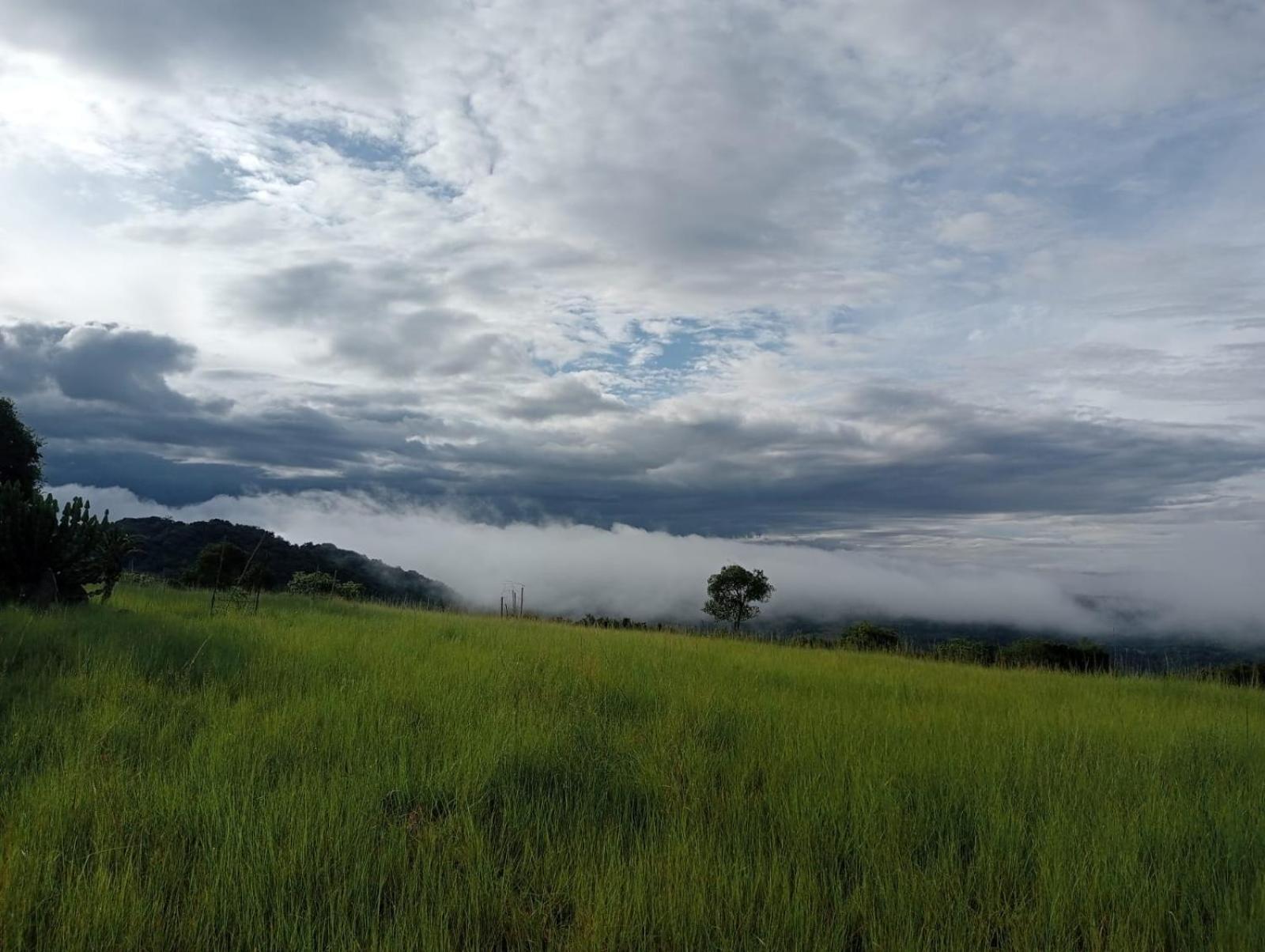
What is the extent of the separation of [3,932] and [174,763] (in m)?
2.10

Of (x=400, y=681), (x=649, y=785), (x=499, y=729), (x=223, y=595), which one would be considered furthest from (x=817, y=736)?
(x=223, y=595)

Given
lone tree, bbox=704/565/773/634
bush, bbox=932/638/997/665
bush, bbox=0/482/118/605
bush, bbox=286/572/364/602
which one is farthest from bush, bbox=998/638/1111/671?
bush, bbox=0/482/118/605

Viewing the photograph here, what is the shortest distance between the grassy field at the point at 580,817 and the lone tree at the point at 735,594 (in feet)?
109

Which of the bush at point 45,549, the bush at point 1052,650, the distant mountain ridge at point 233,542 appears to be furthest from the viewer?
the distant mountain ridge at point 233,542

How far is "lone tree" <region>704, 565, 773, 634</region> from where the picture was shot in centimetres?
4200

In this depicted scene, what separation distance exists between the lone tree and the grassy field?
33270 millimetres

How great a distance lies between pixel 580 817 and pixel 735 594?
127 feet

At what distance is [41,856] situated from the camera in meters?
3.94

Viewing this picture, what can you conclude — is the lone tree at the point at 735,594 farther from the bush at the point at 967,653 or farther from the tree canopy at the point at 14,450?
the tree canopy at the point at 14,450

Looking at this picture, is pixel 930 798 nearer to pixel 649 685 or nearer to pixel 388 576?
pixel 649 685

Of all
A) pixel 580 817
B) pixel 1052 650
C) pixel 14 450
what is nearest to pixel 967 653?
pixel 1052 650

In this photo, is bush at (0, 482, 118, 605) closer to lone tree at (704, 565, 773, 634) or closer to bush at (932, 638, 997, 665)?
bush at (932, 638, 997, 665)

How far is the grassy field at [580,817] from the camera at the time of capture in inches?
142

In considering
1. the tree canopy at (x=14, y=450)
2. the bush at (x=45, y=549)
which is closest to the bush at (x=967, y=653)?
the bush at (x=45, y=549)
